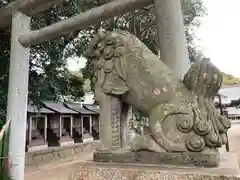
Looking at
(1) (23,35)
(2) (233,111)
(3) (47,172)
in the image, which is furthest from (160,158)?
(2) (233,111)

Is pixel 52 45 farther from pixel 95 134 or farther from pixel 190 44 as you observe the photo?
pixel 95 134

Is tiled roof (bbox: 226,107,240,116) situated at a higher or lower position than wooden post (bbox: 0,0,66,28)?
lower

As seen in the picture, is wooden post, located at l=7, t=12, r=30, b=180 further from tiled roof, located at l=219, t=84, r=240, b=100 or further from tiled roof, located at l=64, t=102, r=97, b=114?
tiled roof, located at l=219, t=84, r=240, b=100

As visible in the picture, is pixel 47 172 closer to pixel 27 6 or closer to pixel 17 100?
pixel 17 100

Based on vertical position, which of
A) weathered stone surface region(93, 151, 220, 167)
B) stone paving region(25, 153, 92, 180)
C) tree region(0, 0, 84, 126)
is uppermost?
tree region(0, 0, 84, 126)

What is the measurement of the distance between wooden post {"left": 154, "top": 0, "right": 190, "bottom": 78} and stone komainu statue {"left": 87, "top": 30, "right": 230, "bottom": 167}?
95 cm

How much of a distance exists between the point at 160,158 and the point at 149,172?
0.16 metres

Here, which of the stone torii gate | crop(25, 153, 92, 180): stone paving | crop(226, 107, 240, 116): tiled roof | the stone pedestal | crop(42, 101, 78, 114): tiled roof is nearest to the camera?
the stone pedestal

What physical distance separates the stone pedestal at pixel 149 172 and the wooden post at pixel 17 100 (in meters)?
2.52

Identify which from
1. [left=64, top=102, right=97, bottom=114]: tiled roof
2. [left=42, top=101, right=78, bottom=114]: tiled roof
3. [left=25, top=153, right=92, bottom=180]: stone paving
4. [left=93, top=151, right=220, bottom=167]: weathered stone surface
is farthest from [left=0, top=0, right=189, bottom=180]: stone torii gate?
[left=64, top=102, right=97, bottom=114]: tiled roof

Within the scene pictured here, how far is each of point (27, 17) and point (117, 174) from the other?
143 inches

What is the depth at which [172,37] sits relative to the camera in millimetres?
2795

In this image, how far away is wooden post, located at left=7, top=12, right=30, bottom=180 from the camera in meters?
3.81

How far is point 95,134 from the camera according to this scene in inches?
570
